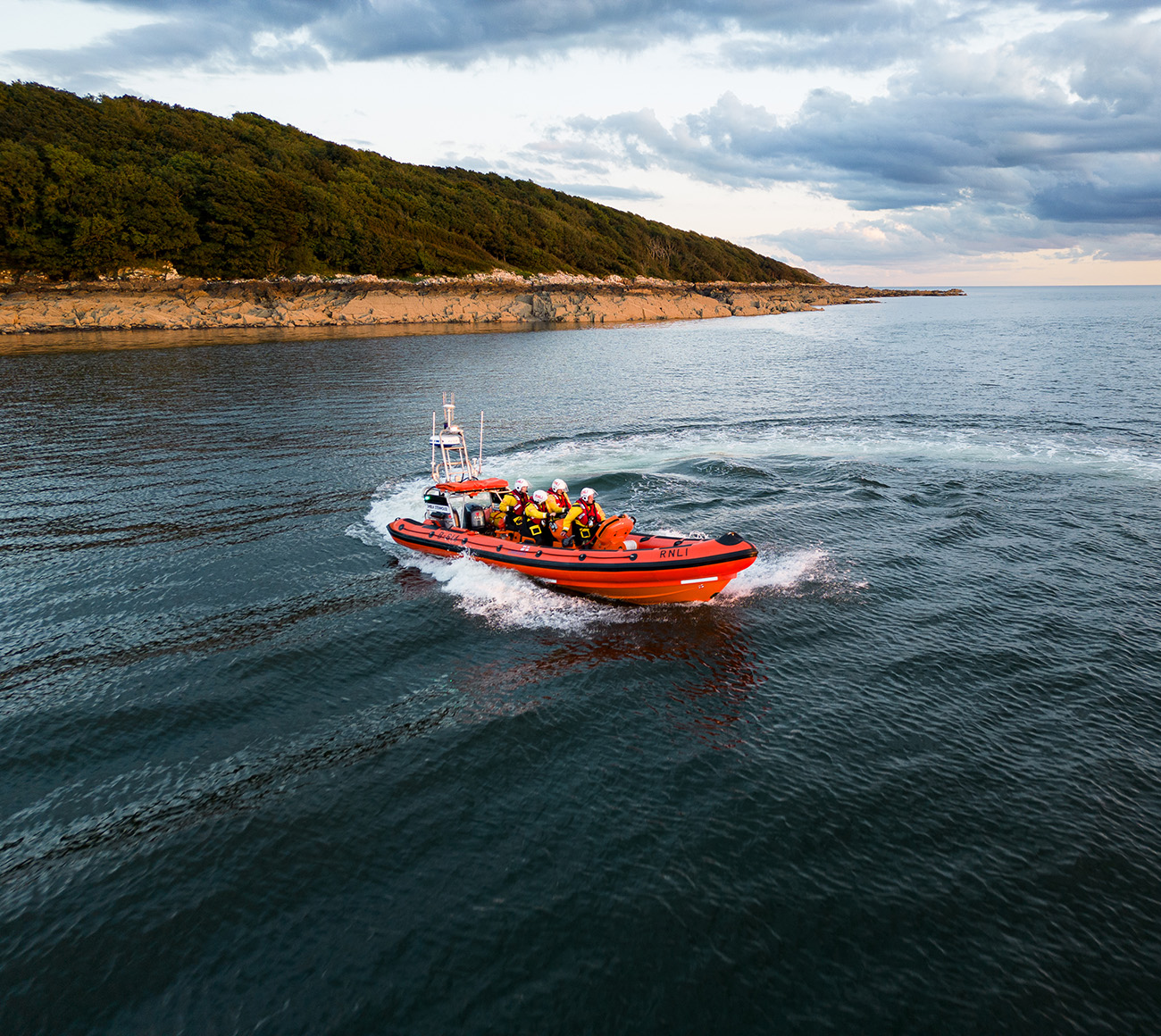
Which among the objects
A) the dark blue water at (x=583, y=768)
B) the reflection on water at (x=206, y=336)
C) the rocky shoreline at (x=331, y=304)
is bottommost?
the dark blue water at (x=583, y=768)

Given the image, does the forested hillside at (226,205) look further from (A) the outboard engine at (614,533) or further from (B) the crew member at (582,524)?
(A) the outboard engine at (614,533)

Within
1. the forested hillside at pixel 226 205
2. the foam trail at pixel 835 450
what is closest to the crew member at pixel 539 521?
the foam trail at pixel 835 450

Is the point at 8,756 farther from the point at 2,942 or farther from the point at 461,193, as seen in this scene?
the point at 461,193

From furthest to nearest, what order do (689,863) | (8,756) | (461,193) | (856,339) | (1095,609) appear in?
(461,193)
(856,339)
(1095,609)
(8,756)
(689,863)

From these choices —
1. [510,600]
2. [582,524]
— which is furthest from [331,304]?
[510,600]

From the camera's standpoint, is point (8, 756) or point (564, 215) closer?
point (8, 756)

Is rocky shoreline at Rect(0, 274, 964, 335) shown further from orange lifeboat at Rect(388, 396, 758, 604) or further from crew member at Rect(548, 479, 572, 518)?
crew member at Rect(548, 479, 572, 518)

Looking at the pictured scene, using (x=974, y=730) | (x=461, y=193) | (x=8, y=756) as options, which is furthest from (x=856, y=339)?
(x=461, y=193)

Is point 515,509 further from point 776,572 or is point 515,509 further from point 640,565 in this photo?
point 776,572
